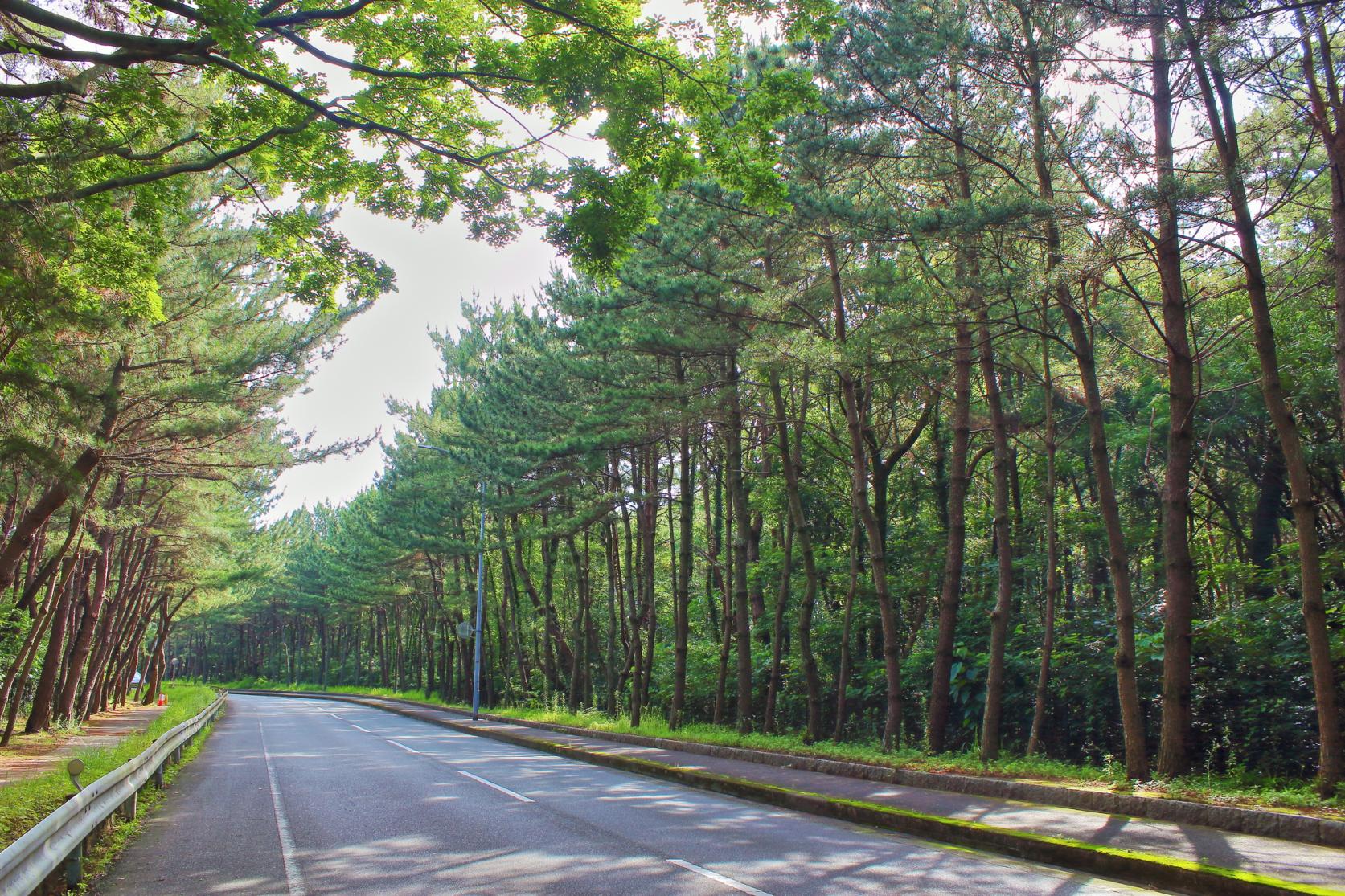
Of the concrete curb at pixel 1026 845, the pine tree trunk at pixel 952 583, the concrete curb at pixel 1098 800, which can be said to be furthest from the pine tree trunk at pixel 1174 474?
the pine tree trunk at pixel 952 583

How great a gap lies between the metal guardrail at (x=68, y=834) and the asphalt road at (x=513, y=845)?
43 centimetres

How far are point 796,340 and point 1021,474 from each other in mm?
17255

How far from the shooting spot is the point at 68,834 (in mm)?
6789

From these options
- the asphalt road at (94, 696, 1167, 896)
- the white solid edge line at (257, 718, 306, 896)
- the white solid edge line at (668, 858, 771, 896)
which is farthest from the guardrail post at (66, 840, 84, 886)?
the white solid edge line at (668, 858, 771, 896)

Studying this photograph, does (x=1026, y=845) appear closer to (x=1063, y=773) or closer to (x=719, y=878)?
(x=719, y=878)

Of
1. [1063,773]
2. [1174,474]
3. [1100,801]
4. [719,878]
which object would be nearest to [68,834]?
[719,878]

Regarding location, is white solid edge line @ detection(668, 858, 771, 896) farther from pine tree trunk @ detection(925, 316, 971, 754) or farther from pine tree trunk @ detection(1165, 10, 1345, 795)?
pine tree trunk @ detection(925, 316, 971, 754)

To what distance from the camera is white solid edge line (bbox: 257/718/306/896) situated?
6930 mm

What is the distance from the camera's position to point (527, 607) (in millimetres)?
45656

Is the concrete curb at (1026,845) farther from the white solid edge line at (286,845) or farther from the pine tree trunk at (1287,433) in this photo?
the white solid edge line at (286,845)

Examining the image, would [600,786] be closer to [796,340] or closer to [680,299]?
[796,340]

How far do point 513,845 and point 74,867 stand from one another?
348 cm

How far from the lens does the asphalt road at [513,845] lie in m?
6.86

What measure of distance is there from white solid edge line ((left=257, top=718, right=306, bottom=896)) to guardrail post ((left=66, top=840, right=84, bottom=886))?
1510mm
